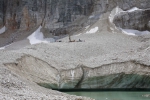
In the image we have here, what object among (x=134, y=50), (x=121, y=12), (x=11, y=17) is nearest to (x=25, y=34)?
(x=11, y=17)

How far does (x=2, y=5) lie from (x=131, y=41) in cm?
2196

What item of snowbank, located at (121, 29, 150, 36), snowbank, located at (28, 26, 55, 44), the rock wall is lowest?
snowbank, located at (28, 26, 55, 44)

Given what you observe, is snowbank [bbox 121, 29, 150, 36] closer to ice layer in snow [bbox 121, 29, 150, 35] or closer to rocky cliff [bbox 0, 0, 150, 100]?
ice layer in snow [bbox 121, 29, 150, 35]

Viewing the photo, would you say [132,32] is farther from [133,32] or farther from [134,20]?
[134,20]

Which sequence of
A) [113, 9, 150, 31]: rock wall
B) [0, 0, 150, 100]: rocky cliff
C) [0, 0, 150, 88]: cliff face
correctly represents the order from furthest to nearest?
[113, 9, 150, 31]: rock wall
[0, 0, 150, 88]: cliff face
[0, 0, 150, 100]: rocky cliff

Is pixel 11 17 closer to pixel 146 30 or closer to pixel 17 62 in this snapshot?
pixel 146 30

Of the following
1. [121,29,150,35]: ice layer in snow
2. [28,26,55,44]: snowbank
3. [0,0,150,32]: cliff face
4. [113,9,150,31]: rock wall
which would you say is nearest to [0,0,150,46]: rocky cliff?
[0,0,150,32]: cliff face

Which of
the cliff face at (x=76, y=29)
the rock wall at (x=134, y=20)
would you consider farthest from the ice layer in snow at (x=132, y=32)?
the cliff face at (x=76, y=29)

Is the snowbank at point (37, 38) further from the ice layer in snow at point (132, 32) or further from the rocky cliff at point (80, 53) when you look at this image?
the ice layer in snow at point (132, 32)

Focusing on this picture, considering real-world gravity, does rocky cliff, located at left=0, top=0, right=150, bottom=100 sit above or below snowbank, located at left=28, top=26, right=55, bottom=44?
above

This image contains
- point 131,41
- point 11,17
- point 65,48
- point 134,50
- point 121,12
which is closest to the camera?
point 134,50

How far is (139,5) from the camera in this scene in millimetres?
36812

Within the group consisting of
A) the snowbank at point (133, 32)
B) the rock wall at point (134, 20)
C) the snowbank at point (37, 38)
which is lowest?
the snowbank at point (37, 38)

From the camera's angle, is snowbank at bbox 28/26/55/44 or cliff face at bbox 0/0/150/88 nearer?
cliff face at bbox 0/0/150/88
